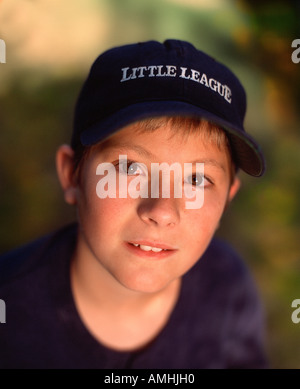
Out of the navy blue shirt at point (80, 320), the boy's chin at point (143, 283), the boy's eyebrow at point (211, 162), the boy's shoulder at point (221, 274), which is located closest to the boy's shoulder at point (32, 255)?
the navy blue shirt at point (80, 320)

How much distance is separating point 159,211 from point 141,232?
8 cm

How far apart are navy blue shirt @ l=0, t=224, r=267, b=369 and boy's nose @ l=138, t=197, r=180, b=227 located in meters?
0.39

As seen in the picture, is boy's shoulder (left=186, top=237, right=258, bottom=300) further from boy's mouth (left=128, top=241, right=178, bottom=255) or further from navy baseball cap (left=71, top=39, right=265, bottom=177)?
navy baseball cap (left=71, top=39, right=265, bottom=177)

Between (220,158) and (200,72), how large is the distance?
8.2 inches

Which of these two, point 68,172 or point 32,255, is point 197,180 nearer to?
point 68,172

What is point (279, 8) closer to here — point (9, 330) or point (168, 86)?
point (168, 86)

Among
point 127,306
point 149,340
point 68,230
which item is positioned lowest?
point 149,340

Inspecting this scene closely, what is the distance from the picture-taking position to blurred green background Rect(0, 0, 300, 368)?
1939mm

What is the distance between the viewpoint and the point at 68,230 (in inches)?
54.8

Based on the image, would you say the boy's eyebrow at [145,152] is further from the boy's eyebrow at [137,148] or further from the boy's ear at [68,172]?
the boy's ear at [68,172]

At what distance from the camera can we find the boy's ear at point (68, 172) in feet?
3.92

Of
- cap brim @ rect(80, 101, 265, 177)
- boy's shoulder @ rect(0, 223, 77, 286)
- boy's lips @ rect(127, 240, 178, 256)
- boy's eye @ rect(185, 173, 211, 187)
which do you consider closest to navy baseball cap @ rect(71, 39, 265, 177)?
cap brim @ rect(80, 101, 265, 177)

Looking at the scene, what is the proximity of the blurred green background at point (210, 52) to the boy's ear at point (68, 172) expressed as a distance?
2.52 feet

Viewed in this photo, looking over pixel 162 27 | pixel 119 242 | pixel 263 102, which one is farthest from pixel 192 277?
pixel 162 27
